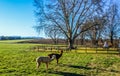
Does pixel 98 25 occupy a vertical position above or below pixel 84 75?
above

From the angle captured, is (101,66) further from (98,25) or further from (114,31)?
(114,31)

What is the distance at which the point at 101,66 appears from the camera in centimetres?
2531

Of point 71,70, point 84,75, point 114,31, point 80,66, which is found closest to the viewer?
point 84,75

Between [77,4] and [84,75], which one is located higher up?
[77,4]

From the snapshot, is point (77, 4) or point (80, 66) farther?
point (77, 4)

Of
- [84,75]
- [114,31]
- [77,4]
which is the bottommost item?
[84,75]

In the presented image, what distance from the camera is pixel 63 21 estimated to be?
46938 millimetres

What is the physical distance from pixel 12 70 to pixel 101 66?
9059mm

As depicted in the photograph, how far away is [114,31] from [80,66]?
38.5 metres

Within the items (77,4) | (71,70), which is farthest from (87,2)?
(71,70)

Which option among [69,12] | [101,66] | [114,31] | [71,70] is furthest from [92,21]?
[71,70]

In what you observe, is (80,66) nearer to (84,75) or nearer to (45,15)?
(84,75)

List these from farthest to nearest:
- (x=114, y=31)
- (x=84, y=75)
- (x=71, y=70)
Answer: (x=114, y=31), (x=71, y=70), (x=84, y=75)

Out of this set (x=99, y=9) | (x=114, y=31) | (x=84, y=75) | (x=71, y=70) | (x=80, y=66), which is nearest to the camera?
(x=84, y=75)
